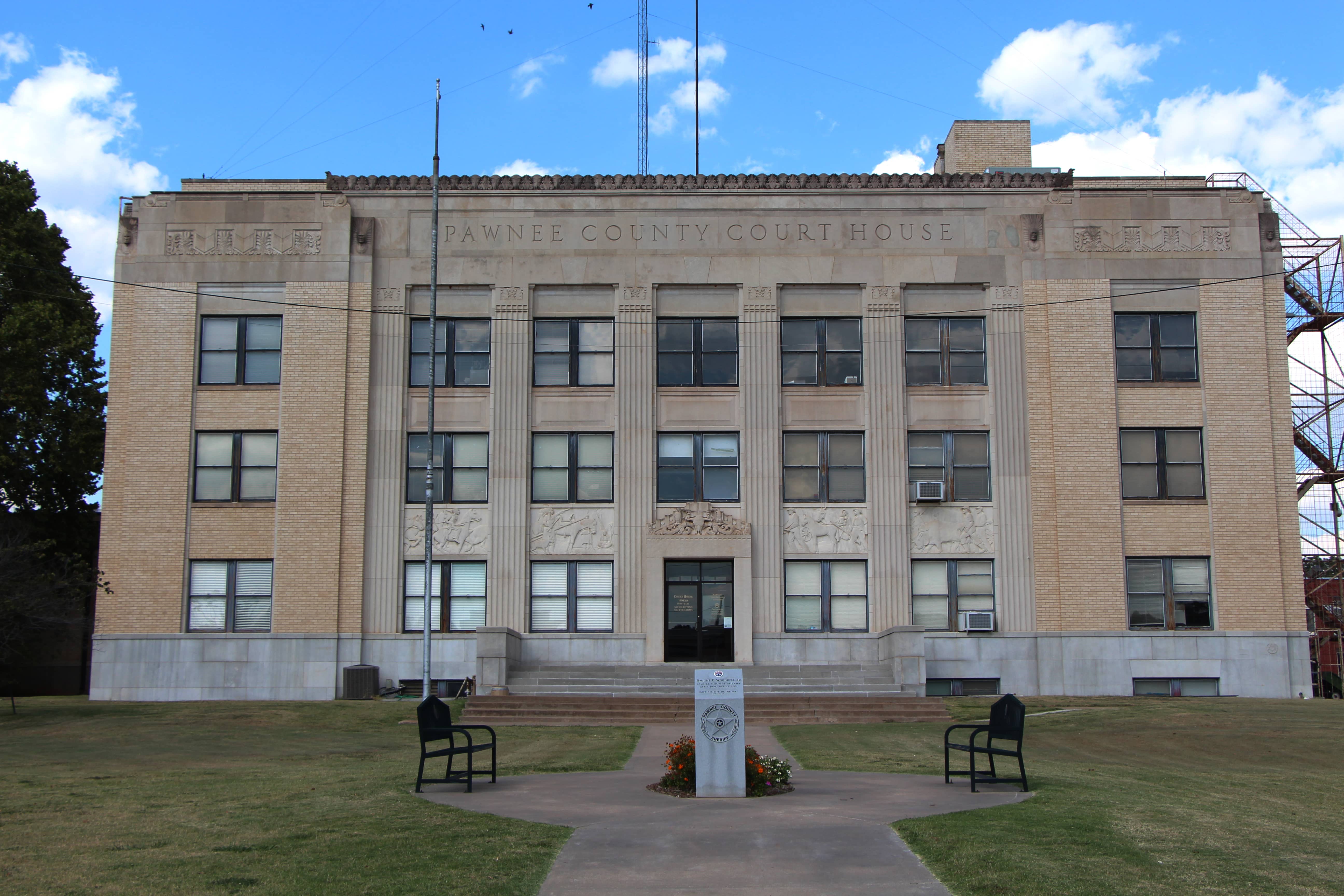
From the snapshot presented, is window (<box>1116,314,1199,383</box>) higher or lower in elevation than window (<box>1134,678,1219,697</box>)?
higher

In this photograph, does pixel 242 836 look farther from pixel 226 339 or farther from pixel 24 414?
pixel 24 414

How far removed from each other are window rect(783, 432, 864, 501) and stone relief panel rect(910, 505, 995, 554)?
1.93 meters

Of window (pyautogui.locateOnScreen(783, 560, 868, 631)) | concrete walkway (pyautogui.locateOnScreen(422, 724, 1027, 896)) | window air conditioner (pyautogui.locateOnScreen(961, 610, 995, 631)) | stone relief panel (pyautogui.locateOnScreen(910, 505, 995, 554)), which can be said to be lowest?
concrete walkway (pyautogui.locateOnScreen(422, 724, 1027, 896))

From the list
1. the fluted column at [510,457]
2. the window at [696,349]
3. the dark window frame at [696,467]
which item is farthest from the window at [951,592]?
the fluted column at [510,457]

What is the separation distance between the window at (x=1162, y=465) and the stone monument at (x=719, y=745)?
22.4 meters

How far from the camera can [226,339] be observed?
1310 inches

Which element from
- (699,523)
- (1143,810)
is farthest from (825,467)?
(1143,810)

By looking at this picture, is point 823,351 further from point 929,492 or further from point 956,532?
point 956,532

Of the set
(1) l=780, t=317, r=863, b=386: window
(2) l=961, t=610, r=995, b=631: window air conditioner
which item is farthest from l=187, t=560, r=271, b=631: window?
(2) l=961, t=610, r=995, b=631: window air conditioner

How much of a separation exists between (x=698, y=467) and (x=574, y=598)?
16.3 ft

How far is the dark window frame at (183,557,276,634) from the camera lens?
3219 cm

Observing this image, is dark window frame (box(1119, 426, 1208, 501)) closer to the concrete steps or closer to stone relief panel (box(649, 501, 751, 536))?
the concrete steps

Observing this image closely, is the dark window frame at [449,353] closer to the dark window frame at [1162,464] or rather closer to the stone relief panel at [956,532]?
the stone relief panel at [956,532]

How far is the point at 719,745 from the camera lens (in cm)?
1340
